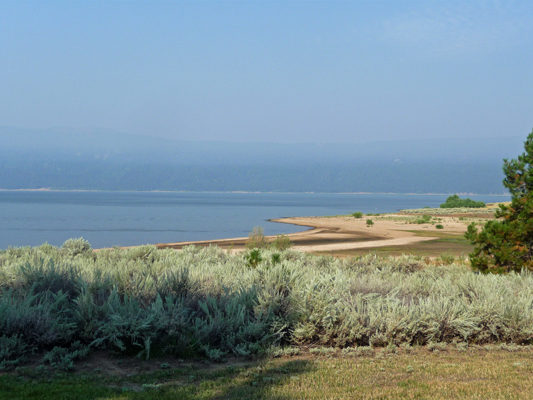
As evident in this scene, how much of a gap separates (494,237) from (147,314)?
839cm

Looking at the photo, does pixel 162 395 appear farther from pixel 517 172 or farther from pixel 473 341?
pixel 517 172

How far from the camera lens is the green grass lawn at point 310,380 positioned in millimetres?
4836

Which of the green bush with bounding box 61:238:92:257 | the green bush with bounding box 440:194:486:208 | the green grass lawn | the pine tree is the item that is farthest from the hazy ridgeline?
the green bush with bounding box 440:194:486:208

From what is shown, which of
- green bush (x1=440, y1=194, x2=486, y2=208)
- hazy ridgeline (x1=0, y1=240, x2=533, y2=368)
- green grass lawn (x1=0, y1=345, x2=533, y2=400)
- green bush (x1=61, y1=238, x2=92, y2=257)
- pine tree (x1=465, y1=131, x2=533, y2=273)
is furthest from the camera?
green bush (x1=440, y1=194, x2=486, y2=208)

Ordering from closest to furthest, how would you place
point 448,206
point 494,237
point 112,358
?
point 112,358 → point 494,237 → point 448,206

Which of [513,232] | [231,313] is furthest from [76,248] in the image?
[513,232]

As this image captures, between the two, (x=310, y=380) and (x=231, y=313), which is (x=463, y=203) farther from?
(x=310, y=380)

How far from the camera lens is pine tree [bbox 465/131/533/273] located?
11047mm

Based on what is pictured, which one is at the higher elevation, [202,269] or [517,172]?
[517,172]

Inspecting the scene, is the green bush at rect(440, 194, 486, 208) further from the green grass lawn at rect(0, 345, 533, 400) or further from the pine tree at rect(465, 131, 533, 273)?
the green grass lawn at rect(0, 345, 533, 400)

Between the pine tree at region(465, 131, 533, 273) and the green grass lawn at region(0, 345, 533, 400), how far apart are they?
5.10m

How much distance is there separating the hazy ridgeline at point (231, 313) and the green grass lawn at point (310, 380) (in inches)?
18.3

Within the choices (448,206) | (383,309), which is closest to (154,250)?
(383,309)

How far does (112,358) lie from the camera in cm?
637
